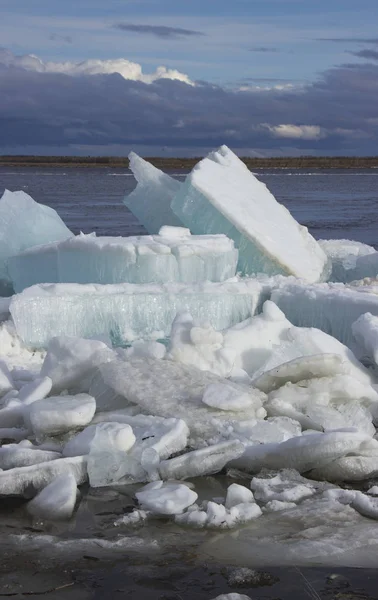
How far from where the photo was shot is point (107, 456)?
5008 mm

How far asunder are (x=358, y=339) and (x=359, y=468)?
2315 mm

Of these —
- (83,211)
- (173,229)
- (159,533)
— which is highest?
(173,229)

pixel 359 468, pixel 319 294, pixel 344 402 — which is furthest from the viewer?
pixel 319 294

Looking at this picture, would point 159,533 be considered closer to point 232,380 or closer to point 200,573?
point 200,573

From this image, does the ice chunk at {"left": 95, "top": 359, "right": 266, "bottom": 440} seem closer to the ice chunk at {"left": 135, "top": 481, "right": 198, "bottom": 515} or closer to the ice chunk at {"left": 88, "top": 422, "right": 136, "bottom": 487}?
the ice chunk at {"left": 88, "top": 422, "right": 136, "bottom": 487}

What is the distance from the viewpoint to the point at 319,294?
827cm

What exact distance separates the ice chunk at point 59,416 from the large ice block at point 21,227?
15.5 ft

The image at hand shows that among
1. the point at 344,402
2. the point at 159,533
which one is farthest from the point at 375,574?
the point at 344,402

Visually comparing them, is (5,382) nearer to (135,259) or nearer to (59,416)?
(59,416)

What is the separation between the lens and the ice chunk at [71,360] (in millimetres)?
6176

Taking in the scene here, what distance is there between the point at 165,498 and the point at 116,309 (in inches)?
140

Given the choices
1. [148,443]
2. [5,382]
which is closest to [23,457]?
[148,443]

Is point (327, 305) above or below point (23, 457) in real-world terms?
above

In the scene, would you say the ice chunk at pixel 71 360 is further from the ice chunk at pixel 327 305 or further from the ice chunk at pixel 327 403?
the ice chunk at pixel 327 305
